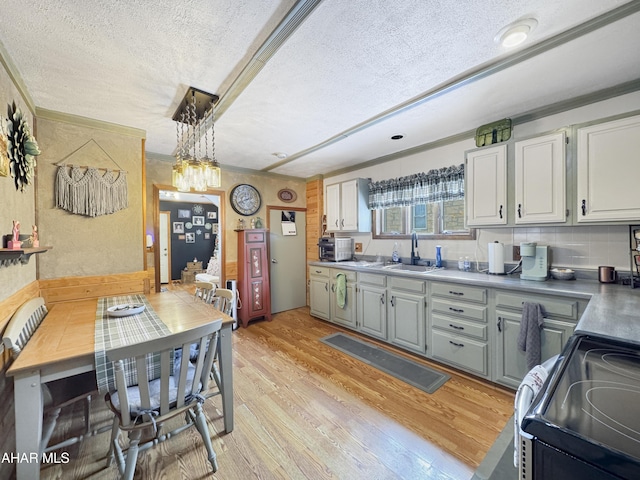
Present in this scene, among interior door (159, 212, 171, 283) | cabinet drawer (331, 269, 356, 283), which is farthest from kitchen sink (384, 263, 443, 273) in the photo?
interior door (159, 212, 171, 283)

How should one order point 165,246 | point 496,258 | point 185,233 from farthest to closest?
1. point 185,233
2. point 165,246
3. point 496,258

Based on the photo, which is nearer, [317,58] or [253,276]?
[317,58]

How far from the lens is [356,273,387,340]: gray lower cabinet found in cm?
324

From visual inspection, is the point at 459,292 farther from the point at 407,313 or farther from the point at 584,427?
the point at 584,427

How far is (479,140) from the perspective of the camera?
109 inches

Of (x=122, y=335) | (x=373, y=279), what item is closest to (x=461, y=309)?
(x=373, y=279)

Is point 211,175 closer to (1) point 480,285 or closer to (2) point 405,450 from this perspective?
(2) point 405,450

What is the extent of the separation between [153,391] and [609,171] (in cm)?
335

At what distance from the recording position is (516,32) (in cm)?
147

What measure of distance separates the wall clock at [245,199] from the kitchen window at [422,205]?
1842 millimetres

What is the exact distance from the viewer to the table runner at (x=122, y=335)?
1384 mm

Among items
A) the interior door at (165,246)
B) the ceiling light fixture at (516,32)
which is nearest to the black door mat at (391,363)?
the ceiling light fixture at (516,32)

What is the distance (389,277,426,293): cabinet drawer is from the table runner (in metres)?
2.27

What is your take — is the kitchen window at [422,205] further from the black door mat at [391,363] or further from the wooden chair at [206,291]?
the wooden chair at [206,291]
